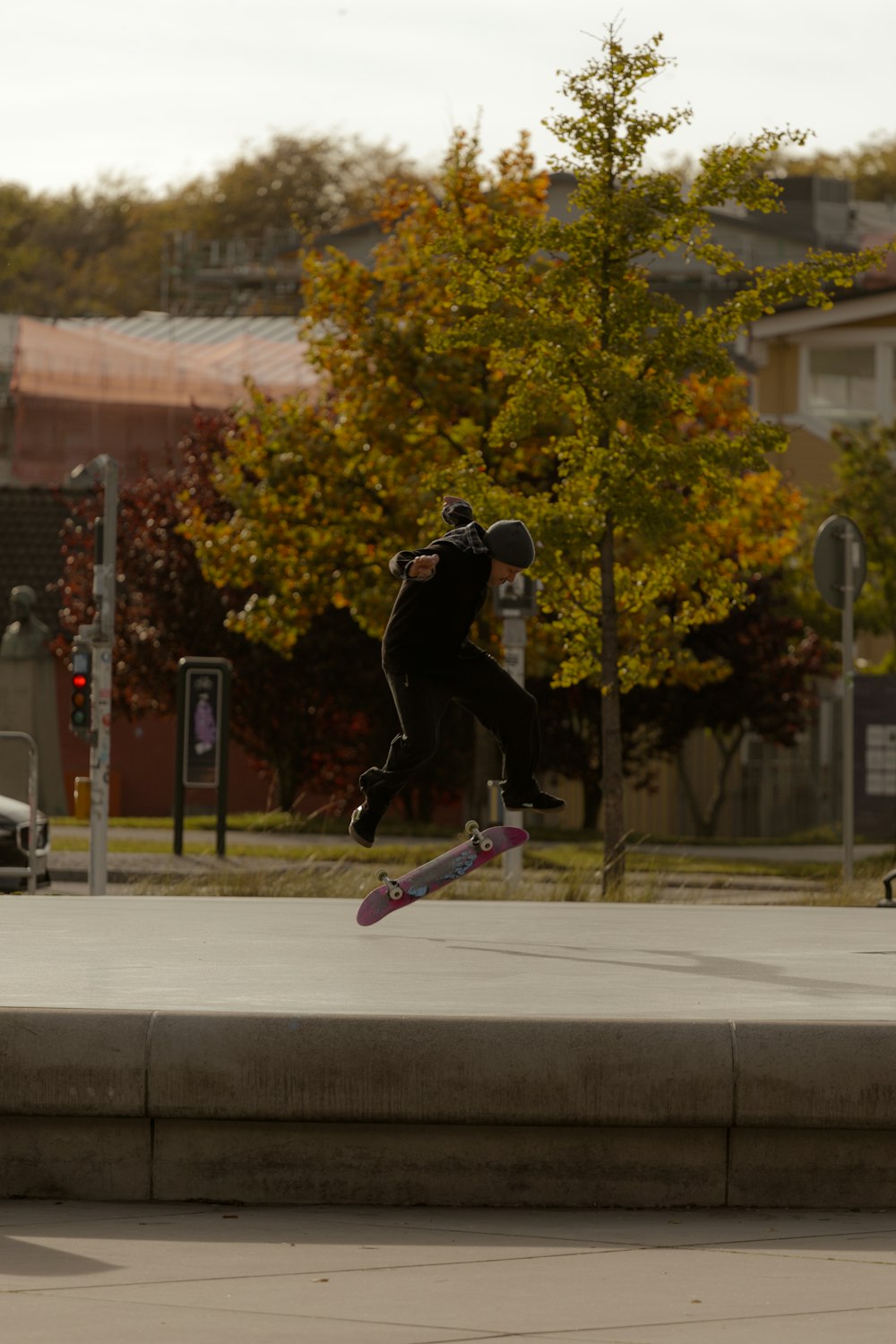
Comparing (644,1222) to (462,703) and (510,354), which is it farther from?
(510,354)

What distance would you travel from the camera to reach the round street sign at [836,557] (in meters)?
17.9

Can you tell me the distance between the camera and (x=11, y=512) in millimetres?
39219

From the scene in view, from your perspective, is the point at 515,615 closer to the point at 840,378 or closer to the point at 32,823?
the point at 32,823

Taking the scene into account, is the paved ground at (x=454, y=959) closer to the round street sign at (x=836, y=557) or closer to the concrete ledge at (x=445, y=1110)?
the concrete ledge at (x=445, y=1110)

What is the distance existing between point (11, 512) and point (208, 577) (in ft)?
38.5

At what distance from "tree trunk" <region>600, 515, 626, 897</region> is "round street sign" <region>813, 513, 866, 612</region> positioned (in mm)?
1634

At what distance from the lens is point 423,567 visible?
8828 millimetres

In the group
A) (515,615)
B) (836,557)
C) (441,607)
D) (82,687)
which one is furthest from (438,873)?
(82,687)

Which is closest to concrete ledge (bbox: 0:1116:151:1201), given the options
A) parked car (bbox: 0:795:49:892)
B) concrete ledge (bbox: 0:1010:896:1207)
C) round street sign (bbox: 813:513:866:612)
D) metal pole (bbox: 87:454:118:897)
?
concrete ledge (bbox: 0:1010:896:1207)

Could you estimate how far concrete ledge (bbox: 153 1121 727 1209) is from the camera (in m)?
6.23

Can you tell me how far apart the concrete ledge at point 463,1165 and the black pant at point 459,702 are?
132 inches

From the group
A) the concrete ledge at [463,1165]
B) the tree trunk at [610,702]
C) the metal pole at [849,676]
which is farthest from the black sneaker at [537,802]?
the metal pole at [849,676]

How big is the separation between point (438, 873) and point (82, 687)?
9.45 m

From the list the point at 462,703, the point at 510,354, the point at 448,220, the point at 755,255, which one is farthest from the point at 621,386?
the point at 755,255
